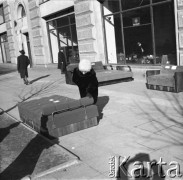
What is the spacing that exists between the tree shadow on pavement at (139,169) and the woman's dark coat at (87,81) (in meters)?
2.65

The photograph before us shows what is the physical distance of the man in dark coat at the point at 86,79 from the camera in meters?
7.13

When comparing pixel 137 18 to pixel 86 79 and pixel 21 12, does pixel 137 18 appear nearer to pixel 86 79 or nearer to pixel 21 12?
pixel 86 79

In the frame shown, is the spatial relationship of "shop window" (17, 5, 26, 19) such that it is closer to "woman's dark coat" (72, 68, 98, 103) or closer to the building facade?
the building facade

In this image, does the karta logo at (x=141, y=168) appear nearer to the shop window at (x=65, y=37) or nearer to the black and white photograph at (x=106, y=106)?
the black and white photograph at (x=106, y=106)

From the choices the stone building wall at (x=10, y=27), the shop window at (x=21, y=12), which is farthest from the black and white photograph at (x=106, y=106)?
the stone building wall at (x=10, y=27)

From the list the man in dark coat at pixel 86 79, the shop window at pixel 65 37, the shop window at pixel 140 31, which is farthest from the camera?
the shop window at pixel 65 37

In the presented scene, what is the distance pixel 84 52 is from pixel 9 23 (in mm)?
14690

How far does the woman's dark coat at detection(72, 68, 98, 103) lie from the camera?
740cm

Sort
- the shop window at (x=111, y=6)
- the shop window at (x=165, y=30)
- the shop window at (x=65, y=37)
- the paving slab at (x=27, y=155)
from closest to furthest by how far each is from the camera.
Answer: the paving slab at (x=27, y=155) → the shop window at (x=165, y=30) → the shop window at (x=111, y=6) → the shop window at (x=65, y=37)

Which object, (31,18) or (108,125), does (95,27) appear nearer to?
(31,18)

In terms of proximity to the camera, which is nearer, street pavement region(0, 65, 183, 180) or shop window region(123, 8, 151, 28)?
street pavement region(0, 65, 183, 180)

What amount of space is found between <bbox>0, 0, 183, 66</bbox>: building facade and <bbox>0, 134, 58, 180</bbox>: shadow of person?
855 cm

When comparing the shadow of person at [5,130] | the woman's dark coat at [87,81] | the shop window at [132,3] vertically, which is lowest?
the shadow of person at [5,130]

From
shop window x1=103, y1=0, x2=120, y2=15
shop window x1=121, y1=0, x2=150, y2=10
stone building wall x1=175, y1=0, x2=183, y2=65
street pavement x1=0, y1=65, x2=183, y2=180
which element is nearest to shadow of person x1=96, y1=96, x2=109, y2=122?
street pavement x1=0, y1=65, x2=183, y2=180
